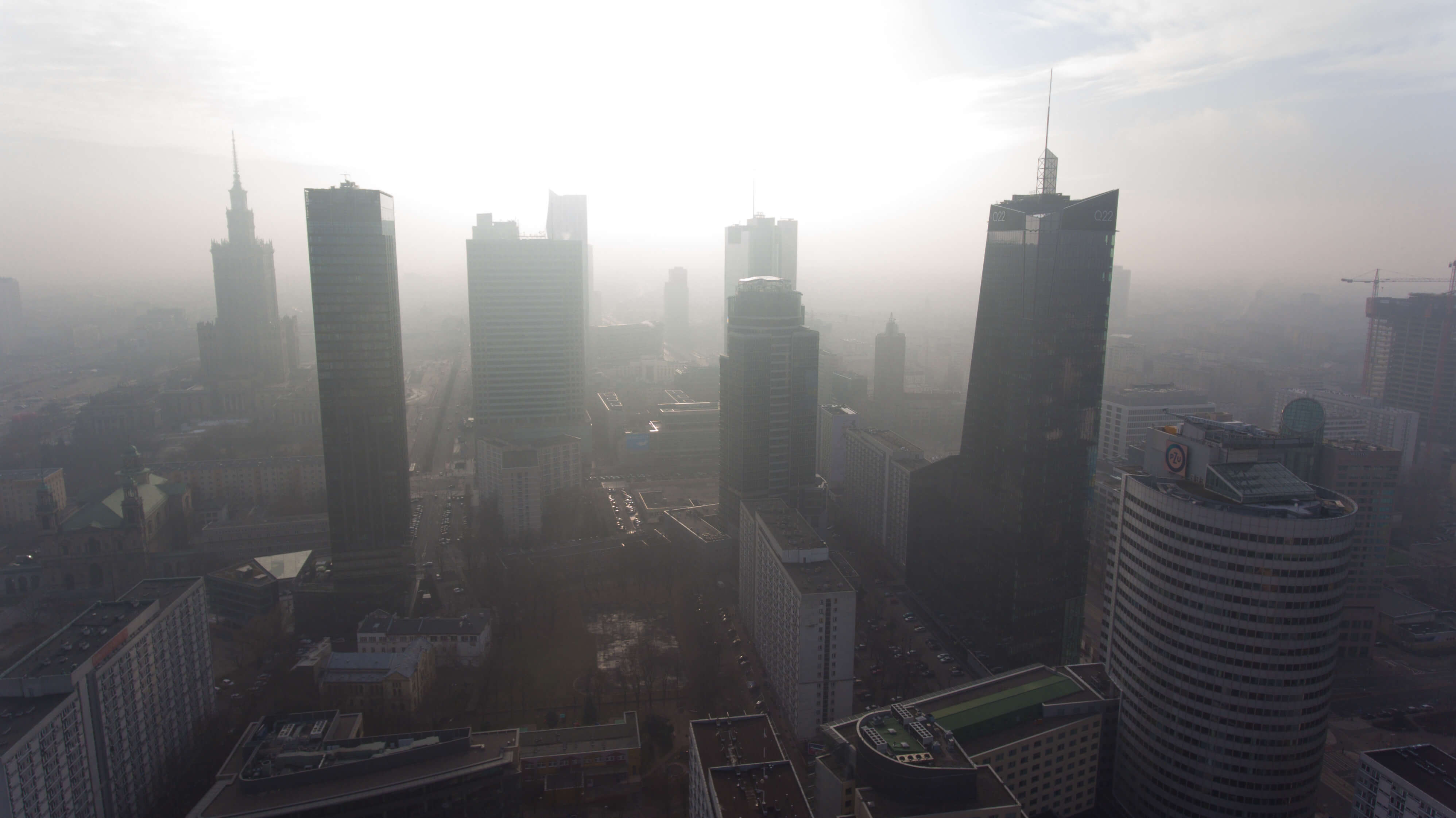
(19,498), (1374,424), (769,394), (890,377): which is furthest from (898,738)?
(890,377)

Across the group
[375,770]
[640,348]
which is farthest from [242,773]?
[640,348]

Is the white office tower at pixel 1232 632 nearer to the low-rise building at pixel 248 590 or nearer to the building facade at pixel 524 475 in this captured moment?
the building facade at pixel 524 475

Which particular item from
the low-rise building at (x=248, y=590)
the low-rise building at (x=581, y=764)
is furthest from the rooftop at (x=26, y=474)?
the low-rise building at (x=581, y=764)

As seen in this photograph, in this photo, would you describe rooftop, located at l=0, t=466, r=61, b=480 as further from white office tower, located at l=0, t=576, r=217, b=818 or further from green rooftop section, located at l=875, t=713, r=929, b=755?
green rooftop section, located at l=875, t=713, r=929, b=755

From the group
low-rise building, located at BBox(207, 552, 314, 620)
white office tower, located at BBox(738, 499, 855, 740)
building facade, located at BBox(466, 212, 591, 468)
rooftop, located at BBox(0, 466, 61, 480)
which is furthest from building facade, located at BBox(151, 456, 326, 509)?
white office tower, located at BBox(738, 499, 855, 740)

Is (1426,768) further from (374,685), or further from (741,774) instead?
(374,685)
